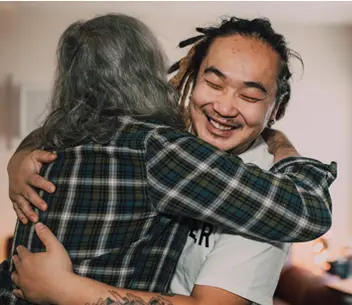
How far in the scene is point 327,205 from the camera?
93 centimetres

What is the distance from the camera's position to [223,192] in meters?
0.86

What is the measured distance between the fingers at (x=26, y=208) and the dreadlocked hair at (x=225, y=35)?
Answer: 15.9 inches

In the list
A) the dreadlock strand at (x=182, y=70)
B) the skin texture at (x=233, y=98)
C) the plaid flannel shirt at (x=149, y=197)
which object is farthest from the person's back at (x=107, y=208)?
the dreadlock strand at (x=182, y=70)

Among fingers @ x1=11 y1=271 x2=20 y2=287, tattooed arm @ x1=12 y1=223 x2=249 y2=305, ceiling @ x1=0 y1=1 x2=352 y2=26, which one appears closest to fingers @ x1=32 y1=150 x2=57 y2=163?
tattooed arm @ x1=12 y1=223 x2=249 y2=305

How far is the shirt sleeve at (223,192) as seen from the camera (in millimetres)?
862

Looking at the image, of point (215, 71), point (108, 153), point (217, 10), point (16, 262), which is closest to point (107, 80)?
point (108, 153)

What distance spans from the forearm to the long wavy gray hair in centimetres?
24

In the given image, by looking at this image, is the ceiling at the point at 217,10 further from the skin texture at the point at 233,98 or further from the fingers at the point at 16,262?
the fingers at the point at 16,262

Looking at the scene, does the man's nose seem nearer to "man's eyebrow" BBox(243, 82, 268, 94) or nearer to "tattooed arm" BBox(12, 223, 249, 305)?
"man's eyebrow" BBox(243, 82, 268, 94)

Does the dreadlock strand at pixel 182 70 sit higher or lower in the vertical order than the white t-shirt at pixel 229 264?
higher

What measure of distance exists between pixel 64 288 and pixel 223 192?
324 mm

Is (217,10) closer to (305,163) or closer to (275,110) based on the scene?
(275,110)

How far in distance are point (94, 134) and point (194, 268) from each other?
13.7 inches

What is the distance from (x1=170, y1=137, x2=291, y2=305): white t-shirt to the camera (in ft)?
3.16
